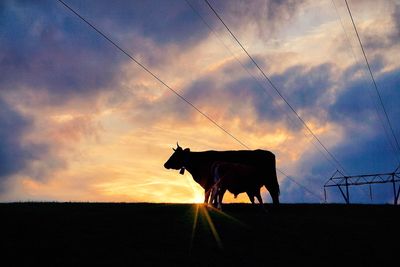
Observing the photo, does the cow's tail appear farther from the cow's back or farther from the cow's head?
the cow's head

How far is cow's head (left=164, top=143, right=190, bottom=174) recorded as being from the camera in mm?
27672

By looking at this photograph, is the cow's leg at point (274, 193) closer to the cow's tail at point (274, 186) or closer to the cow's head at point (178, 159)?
the cow's tail at point (274, 186)

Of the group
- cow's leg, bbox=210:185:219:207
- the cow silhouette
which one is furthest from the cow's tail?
Result: cow's leg, bbox=210:185:219:207
